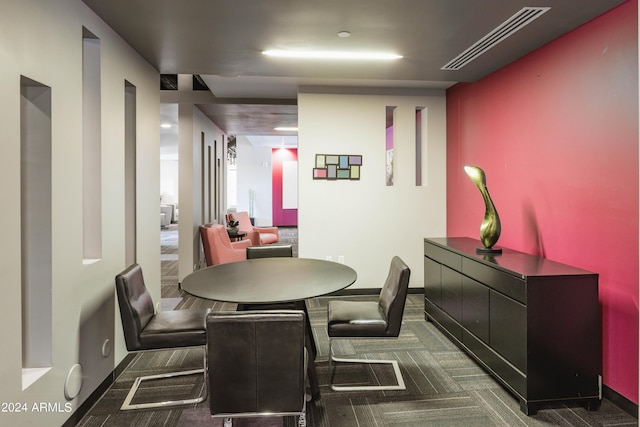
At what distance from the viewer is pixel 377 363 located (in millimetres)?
2980

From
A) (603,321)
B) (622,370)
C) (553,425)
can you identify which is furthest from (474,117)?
(553,425)

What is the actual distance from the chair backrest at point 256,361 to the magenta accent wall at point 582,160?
81.5 inches

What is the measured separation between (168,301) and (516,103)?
14.6 ft

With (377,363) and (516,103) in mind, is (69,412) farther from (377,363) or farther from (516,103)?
(516,103)

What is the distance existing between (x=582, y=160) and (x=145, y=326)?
10.6ft

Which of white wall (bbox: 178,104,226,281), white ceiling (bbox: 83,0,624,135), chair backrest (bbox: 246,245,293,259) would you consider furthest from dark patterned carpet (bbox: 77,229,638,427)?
white ceiling (bbox: 83,0,624,135)

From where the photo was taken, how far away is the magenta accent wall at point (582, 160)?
2.30 metres

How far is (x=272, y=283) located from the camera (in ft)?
8.08

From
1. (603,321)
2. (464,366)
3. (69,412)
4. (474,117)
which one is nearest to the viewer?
(69,412)

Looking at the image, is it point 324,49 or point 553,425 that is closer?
point 553,425

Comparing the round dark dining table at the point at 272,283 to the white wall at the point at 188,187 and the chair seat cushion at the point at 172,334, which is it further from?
the white wall at the point at 188,187

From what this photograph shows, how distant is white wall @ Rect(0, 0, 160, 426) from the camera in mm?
1673

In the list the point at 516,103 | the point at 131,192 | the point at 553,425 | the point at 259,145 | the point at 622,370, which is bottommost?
the point at 553,425

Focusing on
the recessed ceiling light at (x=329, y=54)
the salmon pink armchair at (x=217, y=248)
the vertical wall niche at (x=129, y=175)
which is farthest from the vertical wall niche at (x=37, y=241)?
the salmon pink armchair at (x=217, y=248)
